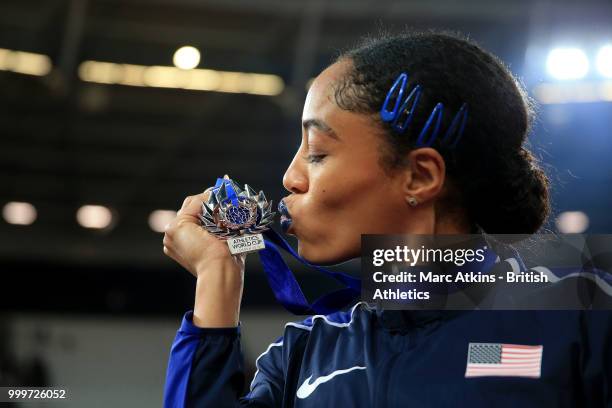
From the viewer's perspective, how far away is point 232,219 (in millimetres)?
776

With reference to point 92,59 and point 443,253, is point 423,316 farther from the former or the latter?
point 92,59

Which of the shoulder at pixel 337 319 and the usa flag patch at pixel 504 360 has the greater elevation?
the shoulder at pixel 337 319

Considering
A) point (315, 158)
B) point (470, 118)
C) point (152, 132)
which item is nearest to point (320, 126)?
Result: point (315, 158)

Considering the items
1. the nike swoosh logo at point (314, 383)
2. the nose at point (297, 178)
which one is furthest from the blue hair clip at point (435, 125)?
the nike swoosh logo at point (314, 383)

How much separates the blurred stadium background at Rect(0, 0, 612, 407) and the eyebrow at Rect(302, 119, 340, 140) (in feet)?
13.0

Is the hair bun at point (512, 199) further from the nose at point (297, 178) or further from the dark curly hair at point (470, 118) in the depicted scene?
the nose at point (297, 178)

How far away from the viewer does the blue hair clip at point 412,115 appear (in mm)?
759

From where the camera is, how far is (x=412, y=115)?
76 centimetres

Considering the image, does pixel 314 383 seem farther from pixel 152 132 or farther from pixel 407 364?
pixel 152 132

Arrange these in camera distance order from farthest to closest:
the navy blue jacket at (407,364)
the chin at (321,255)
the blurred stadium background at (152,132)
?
the blurred stadium background at (152,132), the chin at (321,255), the navy blue jacket at (407,364)

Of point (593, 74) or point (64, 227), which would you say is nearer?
point (593, 74)

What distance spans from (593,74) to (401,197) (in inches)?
175

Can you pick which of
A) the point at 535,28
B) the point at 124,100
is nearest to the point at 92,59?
the point at 124,100

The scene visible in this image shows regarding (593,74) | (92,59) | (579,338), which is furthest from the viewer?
(92,59)
